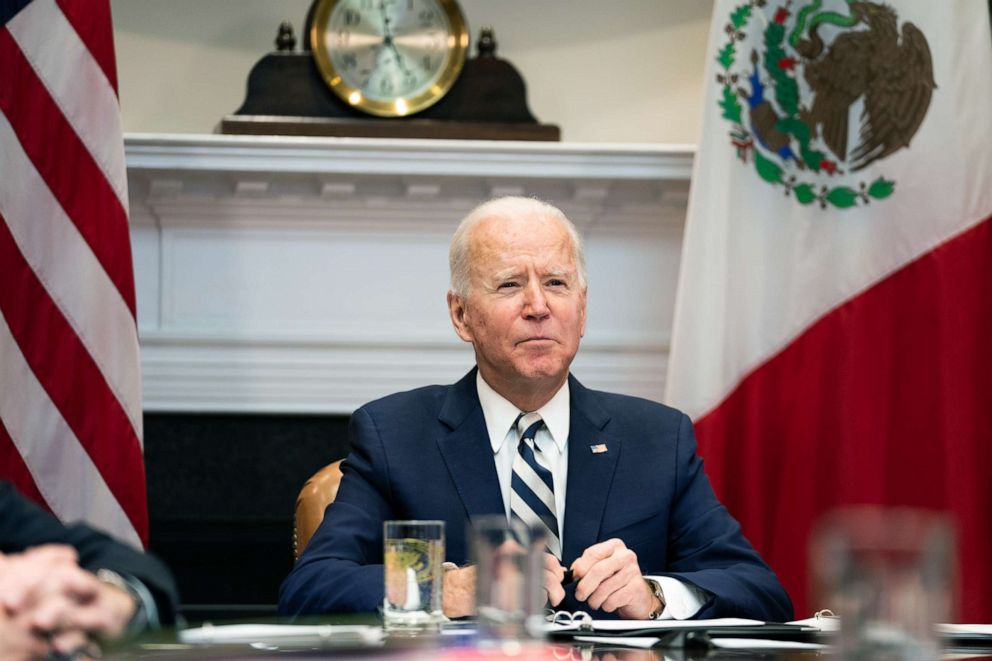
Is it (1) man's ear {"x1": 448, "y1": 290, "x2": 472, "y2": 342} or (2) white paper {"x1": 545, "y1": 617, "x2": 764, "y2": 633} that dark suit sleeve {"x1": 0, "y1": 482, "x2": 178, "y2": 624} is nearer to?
(2) white paper {"x1": 545, "y1": 617, "x2": 764, "y2": 633}

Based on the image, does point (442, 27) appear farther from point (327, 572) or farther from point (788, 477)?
point (327, 572)

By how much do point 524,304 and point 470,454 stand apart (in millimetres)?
284

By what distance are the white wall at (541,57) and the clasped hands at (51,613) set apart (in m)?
2.96

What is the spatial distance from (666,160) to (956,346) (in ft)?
3.20

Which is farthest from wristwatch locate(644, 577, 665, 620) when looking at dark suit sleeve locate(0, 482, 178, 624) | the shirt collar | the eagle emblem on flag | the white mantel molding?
the white mantel molding

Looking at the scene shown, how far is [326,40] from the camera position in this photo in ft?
12.1

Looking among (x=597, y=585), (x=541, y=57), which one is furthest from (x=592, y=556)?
(x=541, y=57)

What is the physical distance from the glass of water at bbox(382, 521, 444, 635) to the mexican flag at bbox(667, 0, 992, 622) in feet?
5.81

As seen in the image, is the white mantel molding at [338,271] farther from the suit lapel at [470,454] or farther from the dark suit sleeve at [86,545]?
the dark suit sleeve at [86,545]

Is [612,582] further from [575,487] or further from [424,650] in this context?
[424,650]

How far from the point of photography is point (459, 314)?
2496 mm

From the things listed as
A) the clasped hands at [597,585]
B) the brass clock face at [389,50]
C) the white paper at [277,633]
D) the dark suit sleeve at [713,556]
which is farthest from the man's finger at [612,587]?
the brass clock face at [389,50]

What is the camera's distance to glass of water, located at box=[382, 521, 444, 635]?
64.3 inches

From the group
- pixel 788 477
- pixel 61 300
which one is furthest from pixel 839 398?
pixel 61 300
